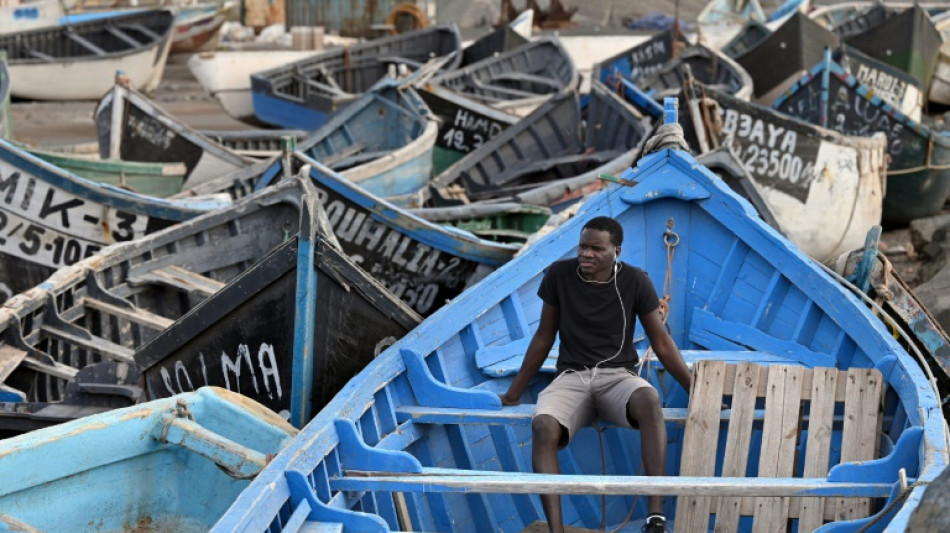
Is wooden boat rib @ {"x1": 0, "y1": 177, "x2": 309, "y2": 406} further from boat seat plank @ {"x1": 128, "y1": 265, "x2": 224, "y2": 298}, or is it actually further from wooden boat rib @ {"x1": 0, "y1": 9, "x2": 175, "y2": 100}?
wooden boat rib @ {"x1": 0, "y1": 9, "x2": 175, "y2": 100}

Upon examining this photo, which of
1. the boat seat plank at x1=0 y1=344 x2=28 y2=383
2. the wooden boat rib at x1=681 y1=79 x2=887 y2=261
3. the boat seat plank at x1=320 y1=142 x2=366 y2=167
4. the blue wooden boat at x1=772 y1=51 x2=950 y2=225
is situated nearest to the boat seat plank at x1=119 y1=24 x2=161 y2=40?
the boat seat plank at x1=320 y1=142 x2=366 y2=167

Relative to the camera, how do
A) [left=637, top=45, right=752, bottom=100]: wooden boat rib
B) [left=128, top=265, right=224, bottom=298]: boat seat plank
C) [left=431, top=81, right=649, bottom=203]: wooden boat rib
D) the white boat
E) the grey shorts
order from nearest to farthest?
the grey shorts, [left=128, top=265, right=224, bottom=298]: boat seat plank, [left=431, top=81, right=649, bottom=203]: wooden boat rib, [left=637, top=45, right=752, bottom=100]: wooden boat rib, the white boat

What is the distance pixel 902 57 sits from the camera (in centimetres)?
2217

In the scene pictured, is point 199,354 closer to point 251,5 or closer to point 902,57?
point 902,57

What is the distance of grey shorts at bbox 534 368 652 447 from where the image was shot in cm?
578

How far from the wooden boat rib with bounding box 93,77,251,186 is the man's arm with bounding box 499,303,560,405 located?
7663mm

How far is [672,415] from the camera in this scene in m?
6.10

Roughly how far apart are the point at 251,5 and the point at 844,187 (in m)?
24.1

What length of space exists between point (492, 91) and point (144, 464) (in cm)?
1383

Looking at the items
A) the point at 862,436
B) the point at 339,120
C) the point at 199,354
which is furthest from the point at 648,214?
the point at 339,120

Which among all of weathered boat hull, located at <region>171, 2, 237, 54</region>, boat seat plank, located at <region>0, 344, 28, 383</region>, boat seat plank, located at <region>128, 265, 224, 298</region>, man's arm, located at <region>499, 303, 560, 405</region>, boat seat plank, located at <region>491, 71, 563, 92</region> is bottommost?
weathered boat hull, located at <region>171, 2, 237, 54</region>

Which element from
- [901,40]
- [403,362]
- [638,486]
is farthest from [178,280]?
[901,40]

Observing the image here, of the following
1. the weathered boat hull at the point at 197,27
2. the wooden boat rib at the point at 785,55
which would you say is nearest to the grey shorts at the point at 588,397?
the wooden boat rib at the point at 785,55

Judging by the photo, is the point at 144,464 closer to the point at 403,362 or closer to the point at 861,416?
the point at 403,362
